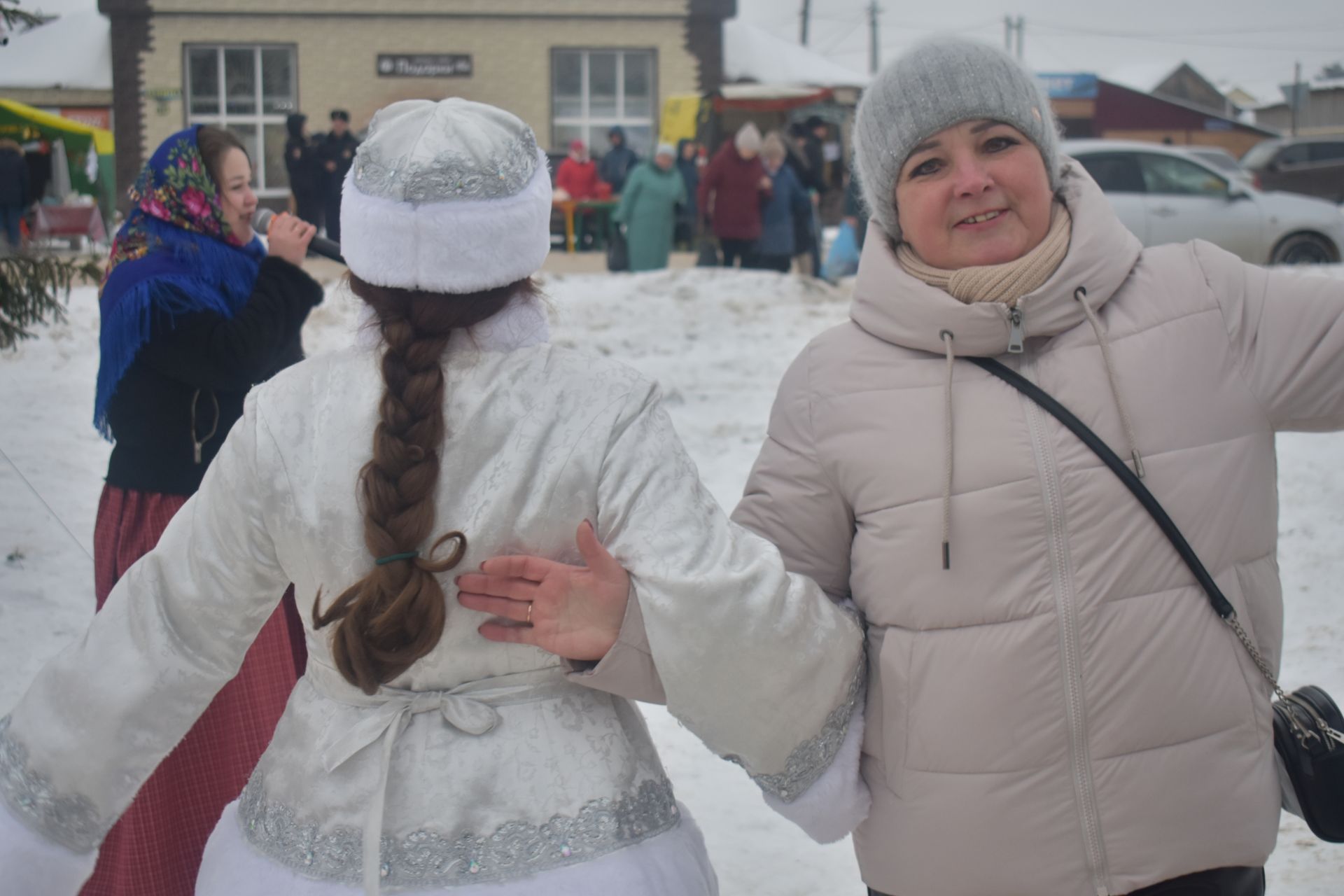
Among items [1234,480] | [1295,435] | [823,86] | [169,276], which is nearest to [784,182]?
[1295,435]

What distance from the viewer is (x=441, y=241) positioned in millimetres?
1538

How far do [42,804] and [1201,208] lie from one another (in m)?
11.2

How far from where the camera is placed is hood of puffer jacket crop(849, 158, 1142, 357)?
1688 mm

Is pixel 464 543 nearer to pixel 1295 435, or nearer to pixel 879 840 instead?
pixel 879 840

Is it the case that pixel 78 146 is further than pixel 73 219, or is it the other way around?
pixel 78 146

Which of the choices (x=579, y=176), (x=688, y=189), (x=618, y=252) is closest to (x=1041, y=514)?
(x=618, y=252)

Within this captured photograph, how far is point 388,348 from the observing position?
1560 mm

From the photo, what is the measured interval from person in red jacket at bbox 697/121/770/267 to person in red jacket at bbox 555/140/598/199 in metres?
4.63

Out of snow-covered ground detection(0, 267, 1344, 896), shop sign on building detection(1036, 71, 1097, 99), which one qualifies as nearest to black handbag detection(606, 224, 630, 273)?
snow-covered ground detection(0, 267, 1344, 896)

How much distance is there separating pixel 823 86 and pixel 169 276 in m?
19.4

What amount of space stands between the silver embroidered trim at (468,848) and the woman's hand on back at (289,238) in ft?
5.53

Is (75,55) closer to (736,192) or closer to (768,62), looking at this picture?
(768,62)

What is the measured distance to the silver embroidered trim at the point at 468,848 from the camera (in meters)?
1.51

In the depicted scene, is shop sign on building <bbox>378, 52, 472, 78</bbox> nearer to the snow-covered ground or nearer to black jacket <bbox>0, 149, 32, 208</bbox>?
black jacket <bbox>0, 149, 32, 208</bbox>
